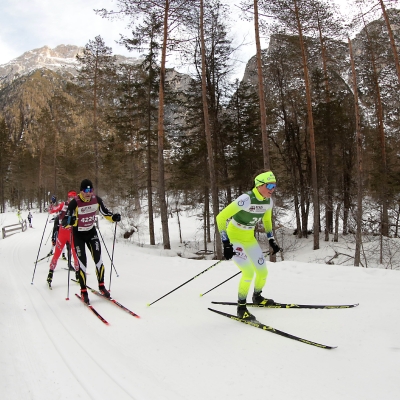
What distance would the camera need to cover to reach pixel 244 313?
14.7 ft

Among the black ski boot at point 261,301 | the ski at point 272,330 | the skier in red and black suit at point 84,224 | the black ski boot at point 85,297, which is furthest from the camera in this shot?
the skier in red and black suit at point 84,224

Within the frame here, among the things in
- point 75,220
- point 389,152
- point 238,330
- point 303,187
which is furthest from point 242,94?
point 238,330

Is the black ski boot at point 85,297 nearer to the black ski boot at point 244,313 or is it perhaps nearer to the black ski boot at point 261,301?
the black ski boot at point 244,313

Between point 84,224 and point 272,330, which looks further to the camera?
point 84,224

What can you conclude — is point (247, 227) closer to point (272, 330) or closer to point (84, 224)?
point (272, 330)

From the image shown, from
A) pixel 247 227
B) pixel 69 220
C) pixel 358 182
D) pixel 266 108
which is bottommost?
pixel 247 227

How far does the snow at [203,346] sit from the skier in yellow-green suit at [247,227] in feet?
1.87

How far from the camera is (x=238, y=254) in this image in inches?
182

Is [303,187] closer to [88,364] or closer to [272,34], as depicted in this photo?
[272,34]

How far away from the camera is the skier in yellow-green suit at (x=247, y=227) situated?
4.42 meters

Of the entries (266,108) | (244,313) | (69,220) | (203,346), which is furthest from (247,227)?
(266,108)

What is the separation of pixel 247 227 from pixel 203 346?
1.85m

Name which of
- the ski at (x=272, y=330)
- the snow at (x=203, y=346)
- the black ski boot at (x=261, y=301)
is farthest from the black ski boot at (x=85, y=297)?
the black ski boot at (x=261, y=301)

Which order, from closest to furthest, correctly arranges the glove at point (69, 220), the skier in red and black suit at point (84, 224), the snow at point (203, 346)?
the snow at point (203, 346), the glove at point (69, 220), the skier in red and black suit at point (84, 224)
